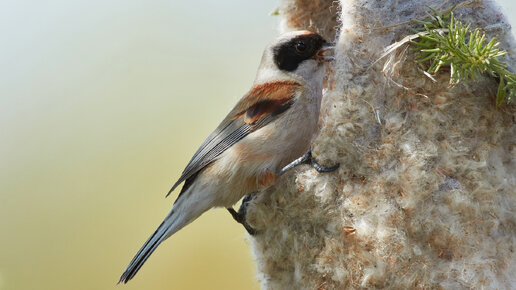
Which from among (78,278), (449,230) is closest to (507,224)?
(449,230)

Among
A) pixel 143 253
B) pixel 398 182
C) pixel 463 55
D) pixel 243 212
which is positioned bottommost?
pixel 243 212

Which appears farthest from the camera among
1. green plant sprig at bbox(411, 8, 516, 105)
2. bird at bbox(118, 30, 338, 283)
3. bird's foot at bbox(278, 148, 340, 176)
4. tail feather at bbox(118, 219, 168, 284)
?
bird at bbox(118, 30, 338, 283)

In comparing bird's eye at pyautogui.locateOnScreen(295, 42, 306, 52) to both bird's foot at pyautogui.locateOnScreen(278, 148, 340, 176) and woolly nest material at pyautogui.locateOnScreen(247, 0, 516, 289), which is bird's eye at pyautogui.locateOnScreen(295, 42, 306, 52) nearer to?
woolly nest material at pyautogui.locateOnScreen(247, 0, 516, 289)

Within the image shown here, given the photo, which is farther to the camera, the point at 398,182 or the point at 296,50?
the point at 296,50

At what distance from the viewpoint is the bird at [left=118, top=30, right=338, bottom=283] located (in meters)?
2.56

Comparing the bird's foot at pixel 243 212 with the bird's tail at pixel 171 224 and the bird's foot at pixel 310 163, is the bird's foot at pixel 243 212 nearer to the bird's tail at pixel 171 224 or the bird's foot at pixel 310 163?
the bird's tail at pixel 171 224

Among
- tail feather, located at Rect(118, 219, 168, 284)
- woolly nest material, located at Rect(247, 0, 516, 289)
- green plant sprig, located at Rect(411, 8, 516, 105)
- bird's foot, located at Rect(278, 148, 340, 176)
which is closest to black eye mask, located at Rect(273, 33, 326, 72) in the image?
woolly nest material, located at Rect(247, 0, 516, 289)

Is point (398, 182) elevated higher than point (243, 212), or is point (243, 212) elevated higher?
point (398, 182)

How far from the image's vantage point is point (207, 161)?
2686 millimetres

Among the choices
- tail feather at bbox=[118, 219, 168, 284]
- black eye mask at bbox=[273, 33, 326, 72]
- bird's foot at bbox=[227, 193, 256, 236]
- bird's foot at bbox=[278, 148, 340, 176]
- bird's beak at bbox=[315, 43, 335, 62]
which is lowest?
bird's foot at bbox=[227, 193, 256, 236]

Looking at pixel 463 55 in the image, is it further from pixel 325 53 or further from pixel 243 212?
pixel 243 212

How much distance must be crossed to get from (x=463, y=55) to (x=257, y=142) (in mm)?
982

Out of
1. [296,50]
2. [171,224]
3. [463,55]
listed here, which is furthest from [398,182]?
[171,224]

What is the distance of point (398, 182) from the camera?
2098 millimetres
